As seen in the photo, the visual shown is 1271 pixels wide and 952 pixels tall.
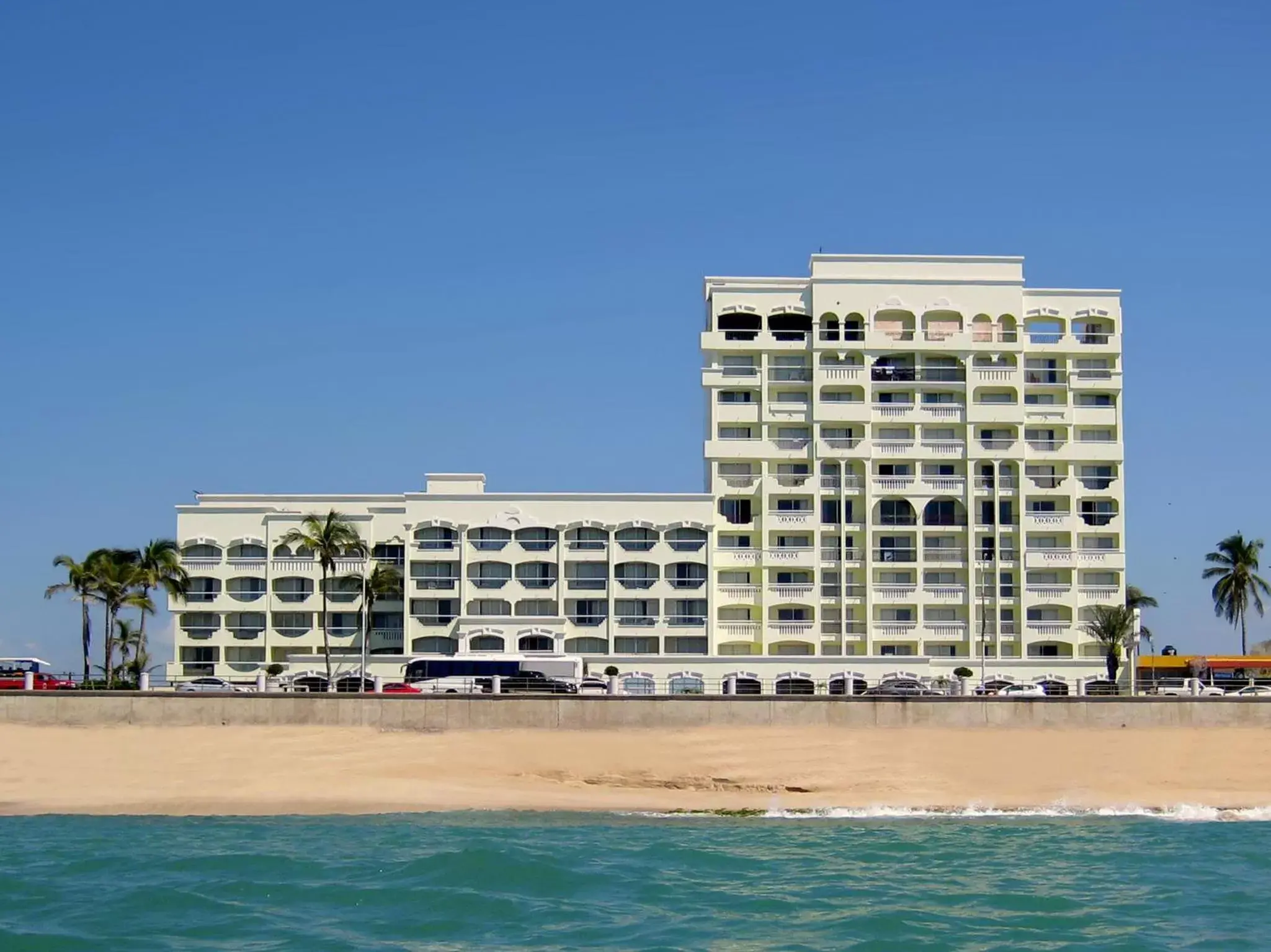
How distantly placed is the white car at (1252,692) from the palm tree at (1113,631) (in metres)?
18.0

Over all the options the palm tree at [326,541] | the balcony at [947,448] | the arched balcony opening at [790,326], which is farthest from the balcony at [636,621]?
the balcony at [947,448]

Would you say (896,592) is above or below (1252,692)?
above

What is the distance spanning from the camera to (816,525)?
9156cm

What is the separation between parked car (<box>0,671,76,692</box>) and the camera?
63.7 metres

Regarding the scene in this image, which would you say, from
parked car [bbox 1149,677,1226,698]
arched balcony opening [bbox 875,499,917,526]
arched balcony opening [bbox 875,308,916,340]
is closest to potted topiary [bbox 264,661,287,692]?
arched balcony opening [bbox 875,499,917,526]

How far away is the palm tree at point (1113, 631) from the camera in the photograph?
87.4m

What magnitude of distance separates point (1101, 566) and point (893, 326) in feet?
66.3

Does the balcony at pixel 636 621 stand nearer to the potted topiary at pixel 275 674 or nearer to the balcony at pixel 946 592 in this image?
the balcony at pixel 946 592

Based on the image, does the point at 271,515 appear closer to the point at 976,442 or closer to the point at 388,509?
the point at 388,509

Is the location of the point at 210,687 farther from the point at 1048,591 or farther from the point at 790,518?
the point at 1048,591

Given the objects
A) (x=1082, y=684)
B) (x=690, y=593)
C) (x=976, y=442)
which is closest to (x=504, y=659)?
(x=690, y=593)

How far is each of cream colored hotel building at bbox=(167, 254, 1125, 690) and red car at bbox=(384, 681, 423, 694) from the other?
1404cm

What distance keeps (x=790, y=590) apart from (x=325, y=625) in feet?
93.9

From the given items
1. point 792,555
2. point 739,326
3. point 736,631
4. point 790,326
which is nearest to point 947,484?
point 792,555
